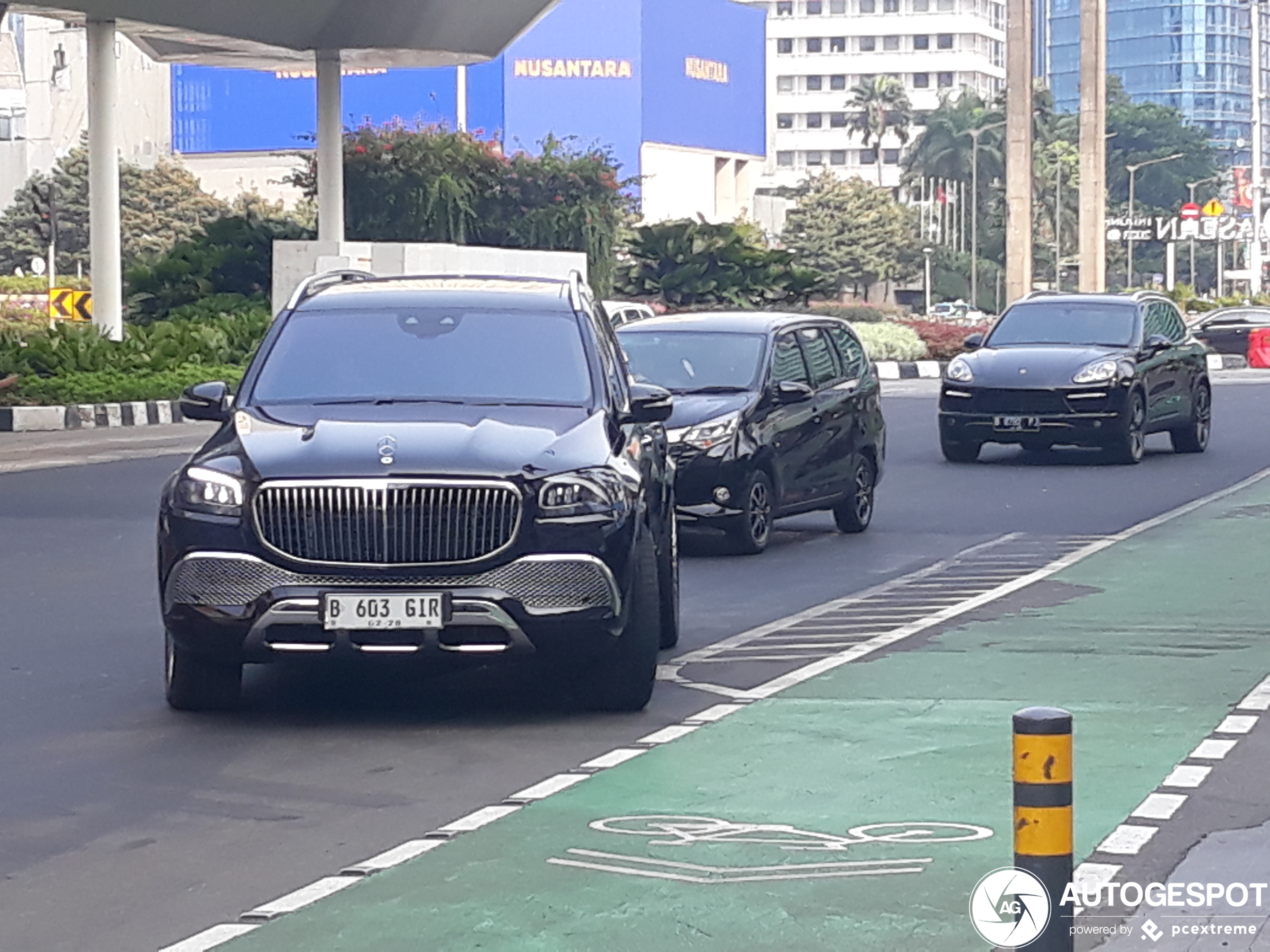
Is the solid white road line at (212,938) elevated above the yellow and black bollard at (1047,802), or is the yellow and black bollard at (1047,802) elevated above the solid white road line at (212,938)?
the yellow and black bollard at (1047,802)

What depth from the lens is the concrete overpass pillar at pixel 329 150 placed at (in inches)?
1628

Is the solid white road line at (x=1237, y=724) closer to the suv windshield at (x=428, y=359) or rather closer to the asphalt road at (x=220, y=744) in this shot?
the asphalt road at (x=220, y=744)

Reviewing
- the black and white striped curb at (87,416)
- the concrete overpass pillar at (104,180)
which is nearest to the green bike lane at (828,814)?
the black and white striped curb at (87,416)

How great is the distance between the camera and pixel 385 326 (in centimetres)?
994

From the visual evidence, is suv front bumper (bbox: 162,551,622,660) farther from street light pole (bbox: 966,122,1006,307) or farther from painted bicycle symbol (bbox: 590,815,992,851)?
street light pole (bbox: 966,122,1006,307)

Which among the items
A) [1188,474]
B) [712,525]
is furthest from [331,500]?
[1188,474]

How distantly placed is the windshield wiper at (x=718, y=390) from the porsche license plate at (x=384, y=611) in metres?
7.08

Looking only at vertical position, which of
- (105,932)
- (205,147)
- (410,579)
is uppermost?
(205,147)

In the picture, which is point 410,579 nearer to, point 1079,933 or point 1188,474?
point 1079,933

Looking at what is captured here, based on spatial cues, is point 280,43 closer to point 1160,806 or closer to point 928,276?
point 1160,806

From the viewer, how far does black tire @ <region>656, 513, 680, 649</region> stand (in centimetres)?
1062

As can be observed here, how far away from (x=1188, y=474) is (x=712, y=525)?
8.39 m

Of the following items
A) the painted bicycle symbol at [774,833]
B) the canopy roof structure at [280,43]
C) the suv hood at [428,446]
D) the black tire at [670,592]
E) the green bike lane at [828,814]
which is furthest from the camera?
the canopy roof structure at [280,43]

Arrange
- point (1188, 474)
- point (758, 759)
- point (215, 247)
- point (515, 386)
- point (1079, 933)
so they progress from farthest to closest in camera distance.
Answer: point (215, 247) < point (1188, 474) < point (515, 386) < point (758, 759) < point (1079, 933)
